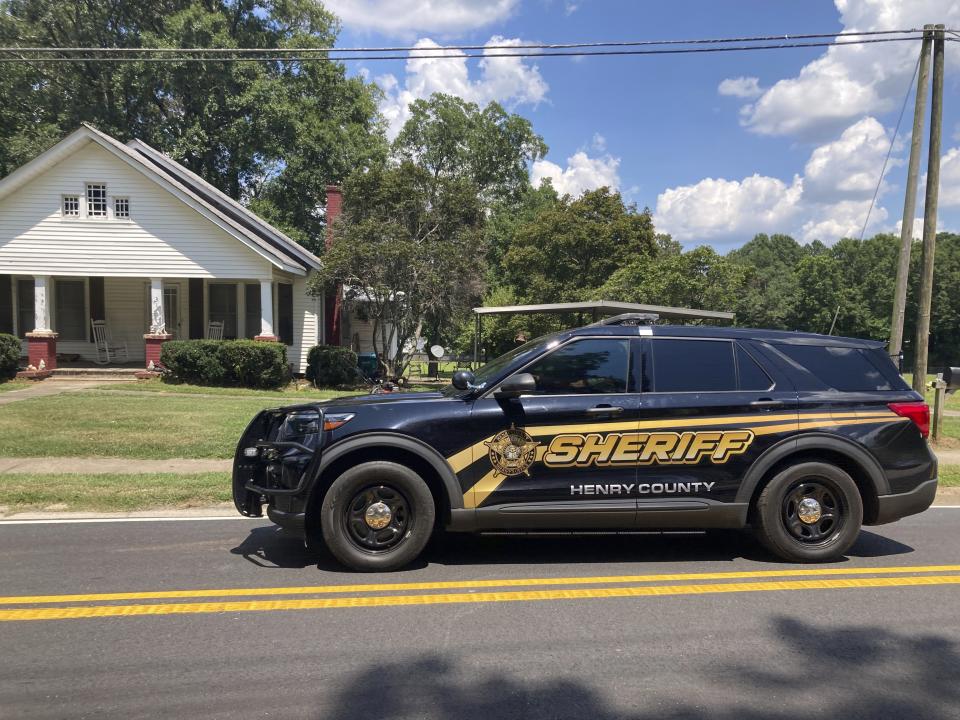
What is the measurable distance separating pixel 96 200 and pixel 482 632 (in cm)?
1953

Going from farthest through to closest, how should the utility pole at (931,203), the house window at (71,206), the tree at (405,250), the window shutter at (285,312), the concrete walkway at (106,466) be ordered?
the window shutter at (285,312) < the house window at (71,206) < the tree at (405,250) < the utility pole at (931,203) < the concrete walkway at (106,466)

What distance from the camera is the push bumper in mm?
5387

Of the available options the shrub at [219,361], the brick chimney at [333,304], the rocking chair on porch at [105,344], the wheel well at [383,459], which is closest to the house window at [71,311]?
the rocking chair on porch at [105,344]

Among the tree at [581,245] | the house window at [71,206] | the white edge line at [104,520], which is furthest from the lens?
the tree at [581,245]

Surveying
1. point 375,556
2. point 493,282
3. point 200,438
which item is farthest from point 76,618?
point 493,282

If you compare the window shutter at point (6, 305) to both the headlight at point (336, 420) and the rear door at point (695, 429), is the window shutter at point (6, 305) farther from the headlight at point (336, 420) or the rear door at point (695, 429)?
the rear door at point (695, 429)

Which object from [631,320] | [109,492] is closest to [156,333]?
[109,492]

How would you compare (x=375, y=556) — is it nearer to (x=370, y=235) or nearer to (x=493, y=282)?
(x=370, y=235)

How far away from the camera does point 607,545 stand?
5.93m

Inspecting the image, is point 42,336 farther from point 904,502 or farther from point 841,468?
point 904,502

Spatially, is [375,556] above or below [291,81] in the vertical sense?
below

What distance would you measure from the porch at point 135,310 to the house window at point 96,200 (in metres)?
2.16

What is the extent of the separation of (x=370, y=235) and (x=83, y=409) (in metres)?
8.67

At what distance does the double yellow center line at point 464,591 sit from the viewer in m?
4.41
